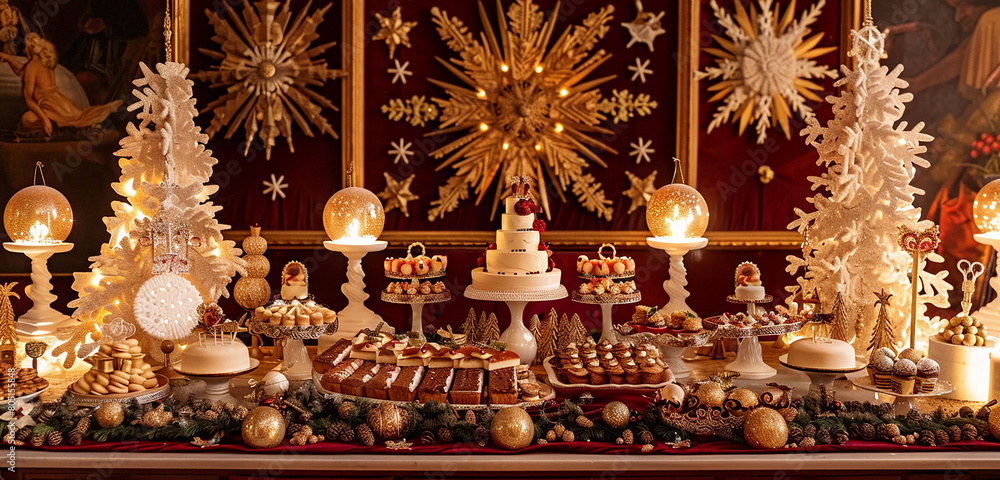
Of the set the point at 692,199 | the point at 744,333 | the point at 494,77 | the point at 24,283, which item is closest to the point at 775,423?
the point at 744,333

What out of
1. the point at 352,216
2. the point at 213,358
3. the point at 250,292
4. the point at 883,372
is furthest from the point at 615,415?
the point at 250,292

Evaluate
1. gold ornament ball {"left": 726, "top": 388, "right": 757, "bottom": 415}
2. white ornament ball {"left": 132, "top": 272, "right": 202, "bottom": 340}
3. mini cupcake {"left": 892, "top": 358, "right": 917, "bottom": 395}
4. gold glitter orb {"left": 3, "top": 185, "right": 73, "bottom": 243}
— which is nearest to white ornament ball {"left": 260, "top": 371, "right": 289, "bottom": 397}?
white ornament ball {"left": 132, "top": 272, "right": 202, "bottom": 340}

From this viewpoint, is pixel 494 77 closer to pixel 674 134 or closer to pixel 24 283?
pixel 674 134

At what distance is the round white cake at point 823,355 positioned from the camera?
308 cm

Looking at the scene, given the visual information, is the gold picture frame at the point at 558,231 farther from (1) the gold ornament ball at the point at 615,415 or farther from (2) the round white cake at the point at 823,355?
(1) the gold ornament ball at the point at 615,415

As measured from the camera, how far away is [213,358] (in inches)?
118

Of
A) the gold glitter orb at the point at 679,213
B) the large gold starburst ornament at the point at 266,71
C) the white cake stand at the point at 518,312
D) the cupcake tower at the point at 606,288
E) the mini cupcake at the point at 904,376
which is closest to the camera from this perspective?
the mini cupcake at the point at 904,376

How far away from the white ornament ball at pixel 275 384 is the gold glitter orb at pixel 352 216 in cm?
97

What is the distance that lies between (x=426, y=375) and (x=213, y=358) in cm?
93

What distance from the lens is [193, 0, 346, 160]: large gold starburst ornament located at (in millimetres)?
5273

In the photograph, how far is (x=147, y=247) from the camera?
11.8 feet

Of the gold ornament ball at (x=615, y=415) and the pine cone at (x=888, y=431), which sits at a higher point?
the gold ornament ball at (x=615, y=415)

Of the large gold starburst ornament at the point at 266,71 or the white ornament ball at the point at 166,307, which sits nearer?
the white ornament ball at the point at 166,307

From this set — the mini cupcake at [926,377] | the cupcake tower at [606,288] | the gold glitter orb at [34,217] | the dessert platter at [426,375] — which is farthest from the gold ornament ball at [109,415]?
the mini cupcake at [926,377]
